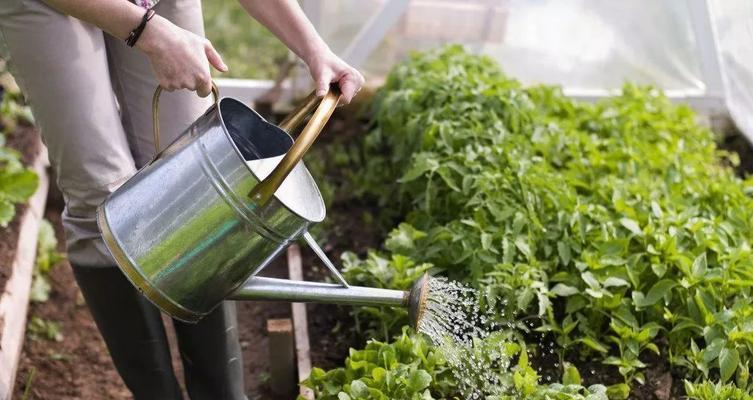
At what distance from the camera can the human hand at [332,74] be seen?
1821 mm

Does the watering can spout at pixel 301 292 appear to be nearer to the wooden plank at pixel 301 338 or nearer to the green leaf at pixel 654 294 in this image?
the wooden plank at pixel 301 338

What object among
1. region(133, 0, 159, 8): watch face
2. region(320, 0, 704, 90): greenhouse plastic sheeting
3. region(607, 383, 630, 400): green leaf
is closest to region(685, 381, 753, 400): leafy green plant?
region(607, 383, 630, 400): green leaf

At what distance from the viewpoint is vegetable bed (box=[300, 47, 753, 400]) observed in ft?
6.77

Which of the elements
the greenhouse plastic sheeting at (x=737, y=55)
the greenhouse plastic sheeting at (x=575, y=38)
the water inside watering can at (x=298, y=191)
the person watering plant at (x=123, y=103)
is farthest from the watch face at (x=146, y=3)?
the greenhouse plastic sheeting at (x=737, y=55)

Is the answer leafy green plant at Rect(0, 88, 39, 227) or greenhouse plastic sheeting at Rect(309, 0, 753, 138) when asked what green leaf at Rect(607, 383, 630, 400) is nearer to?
leafy green plant at Rect(0, 88, 39, 227)

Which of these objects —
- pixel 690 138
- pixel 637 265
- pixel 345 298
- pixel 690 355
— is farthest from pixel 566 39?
pixel 345 298

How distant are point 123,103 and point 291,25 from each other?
374mm

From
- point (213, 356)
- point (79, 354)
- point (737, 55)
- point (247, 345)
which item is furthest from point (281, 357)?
point (737, 55)

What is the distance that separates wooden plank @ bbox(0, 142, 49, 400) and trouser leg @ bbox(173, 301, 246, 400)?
420 millimetres

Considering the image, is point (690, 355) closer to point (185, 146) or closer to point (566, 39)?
point (185, 146)

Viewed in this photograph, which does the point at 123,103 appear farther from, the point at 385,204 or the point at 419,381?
the point at 385,204

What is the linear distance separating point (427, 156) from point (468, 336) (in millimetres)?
Answer: 616

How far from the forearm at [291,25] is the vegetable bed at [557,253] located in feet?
1.90

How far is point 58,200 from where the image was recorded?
3.24 metres
